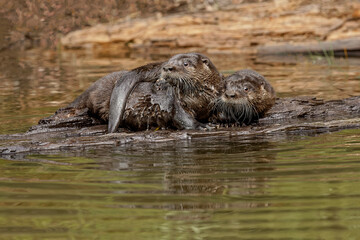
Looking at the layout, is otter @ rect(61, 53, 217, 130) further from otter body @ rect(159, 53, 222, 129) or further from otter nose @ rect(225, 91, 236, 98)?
otter nose @ rect(225, 91, 236, 98)

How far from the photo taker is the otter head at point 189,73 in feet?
18.9

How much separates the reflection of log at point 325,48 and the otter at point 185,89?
21.1 ft

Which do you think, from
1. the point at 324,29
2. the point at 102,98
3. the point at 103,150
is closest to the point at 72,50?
the point at 324,29

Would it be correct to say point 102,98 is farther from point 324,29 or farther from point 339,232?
point 324,29

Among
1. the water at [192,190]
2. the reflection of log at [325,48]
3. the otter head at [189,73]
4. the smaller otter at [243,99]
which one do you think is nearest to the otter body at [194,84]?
the otter head at [189,73]

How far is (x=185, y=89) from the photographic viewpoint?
19.5 feet

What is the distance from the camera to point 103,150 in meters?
5.12

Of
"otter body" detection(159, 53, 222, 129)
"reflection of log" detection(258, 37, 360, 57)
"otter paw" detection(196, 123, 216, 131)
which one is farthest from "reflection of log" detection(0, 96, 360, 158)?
"reflection of log" detection(258, 37, 360, 57)

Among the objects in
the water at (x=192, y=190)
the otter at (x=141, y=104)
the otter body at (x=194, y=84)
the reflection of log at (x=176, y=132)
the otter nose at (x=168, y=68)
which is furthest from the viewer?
the otter at (x=141, y=104)

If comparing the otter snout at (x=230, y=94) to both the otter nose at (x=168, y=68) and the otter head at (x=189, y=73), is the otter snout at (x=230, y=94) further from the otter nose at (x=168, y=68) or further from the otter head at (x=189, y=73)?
the otter nose at (x=168, y=68)

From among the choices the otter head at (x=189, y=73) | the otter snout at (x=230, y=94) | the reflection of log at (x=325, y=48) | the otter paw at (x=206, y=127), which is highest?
the otter head at (x=189, y=73)

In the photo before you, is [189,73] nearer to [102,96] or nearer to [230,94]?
[230,94]

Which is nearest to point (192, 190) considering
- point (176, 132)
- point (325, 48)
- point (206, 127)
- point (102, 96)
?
point (176, 132)

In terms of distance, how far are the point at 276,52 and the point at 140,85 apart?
802cm
